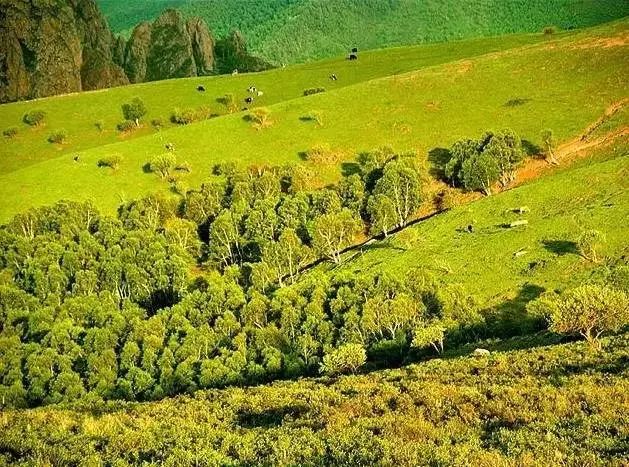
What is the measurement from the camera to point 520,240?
83.8 m

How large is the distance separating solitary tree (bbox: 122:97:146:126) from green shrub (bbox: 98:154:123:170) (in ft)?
115

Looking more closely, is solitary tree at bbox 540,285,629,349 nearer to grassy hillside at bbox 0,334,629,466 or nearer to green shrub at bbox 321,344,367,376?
grassy hillside at bbox 0,334,629,466

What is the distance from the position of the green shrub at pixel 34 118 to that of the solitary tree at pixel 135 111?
80.4 feet

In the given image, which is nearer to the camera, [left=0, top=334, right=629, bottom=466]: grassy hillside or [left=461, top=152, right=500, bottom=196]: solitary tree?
[left=0, top=334, right=629, bottom=466]: grassy hillside

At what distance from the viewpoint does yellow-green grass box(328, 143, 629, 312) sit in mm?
73562

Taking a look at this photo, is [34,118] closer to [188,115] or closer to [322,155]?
[188,115]

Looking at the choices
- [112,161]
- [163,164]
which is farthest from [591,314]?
[112,161]

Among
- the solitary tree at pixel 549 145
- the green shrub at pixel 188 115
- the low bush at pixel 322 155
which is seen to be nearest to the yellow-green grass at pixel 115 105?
the green shrub at pixel 188 115

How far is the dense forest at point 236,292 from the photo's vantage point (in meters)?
69.6

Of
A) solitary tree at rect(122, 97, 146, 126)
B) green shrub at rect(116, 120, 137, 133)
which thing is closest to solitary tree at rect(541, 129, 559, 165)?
green shrub at rect(116, 120, 137, 133)

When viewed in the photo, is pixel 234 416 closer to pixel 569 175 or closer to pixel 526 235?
pixel 526 235

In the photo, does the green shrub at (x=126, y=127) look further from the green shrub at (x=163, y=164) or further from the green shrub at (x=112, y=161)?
the green shrub at (x=163, y=164)

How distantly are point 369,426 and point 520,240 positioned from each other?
68.8 metres

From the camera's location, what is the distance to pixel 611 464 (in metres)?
15.2
